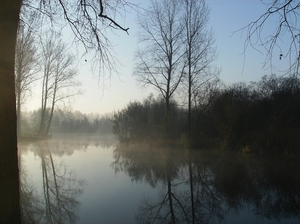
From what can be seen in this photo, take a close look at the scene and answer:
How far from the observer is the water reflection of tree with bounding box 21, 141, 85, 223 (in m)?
5.66

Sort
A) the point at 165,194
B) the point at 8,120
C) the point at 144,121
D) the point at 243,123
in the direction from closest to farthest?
the point at 8,120, the point at 165,194, the point at 243,123, the point at 144,121

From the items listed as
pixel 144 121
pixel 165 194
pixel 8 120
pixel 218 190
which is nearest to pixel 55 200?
pixel 165 194

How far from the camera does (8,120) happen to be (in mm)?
3668

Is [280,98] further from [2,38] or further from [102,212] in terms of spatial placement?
[2,38]

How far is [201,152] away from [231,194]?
32.0ft

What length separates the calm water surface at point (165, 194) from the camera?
224 inches

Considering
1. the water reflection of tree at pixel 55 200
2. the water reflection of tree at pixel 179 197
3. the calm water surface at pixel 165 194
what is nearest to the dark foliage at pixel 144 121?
the calm water surface at pixel 165 194

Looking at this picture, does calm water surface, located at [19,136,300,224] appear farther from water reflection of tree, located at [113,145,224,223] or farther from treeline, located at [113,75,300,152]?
treeline, located at [113,75,300,152]

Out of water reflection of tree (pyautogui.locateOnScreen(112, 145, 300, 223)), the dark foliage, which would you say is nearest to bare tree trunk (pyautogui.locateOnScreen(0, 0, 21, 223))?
water reflection of tree (pyautogui.locateOnScreen(112, 145, 300, 223))

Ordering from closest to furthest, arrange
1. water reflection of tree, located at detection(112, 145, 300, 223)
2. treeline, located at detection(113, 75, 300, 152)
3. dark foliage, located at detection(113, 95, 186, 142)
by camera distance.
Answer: water reflection of tree, located at detection(112, 145, 300, 223)
treeline, located at detection(113, 75, 300, 152)
dark foliage, located at detection(113, 95, 186, 142)

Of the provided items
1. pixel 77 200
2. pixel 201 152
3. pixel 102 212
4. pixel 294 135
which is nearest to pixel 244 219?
pixel 102 212

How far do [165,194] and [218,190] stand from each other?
156 centimetres

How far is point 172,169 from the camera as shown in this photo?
11.3m

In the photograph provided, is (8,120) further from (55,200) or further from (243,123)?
(243,123)
